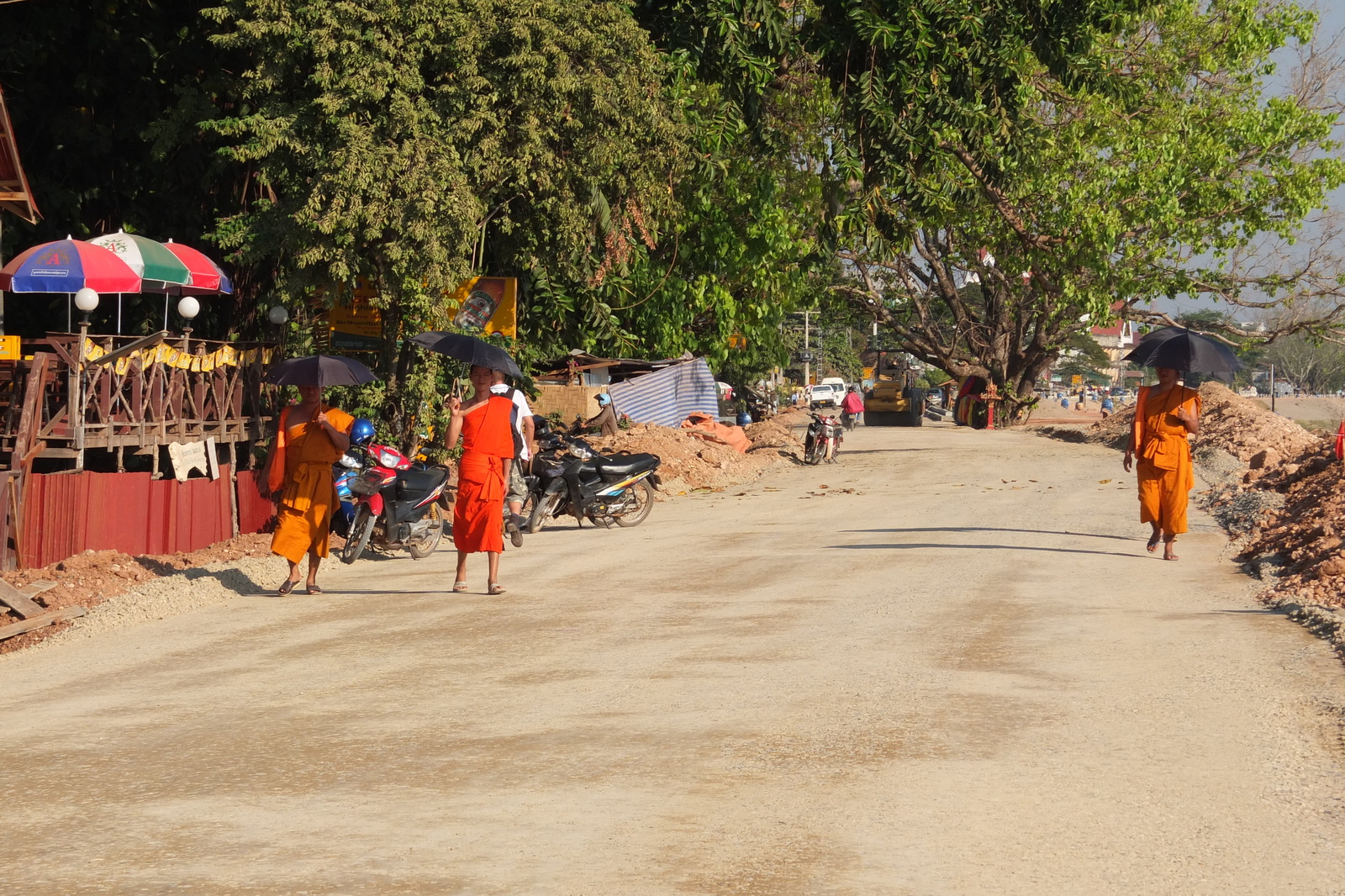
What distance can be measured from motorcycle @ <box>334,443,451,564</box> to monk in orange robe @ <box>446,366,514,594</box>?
245 cm

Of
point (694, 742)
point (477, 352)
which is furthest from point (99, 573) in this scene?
point (694, 742)

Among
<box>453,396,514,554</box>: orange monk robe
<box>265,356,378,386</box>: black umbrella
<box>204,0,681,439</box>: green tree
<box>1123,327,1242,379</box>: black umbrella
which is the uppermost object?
<box>204,0,681,439</box>: green tree

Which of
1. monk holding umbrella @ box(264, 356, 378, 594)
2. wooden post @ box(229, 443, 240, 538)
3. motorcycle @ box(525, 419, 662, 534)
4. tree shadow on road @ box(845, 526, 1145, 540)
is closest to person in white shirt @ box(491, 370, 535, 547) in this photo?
motorcycle @ box(525, 419, 662, 534)

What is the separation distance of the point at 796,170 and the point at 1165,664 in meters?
26.0

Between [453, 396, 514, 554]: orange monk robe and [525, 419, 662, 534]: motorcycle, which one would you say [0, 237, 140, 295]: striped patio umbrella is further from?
[453, 396, 514, 554]: orange monk robe

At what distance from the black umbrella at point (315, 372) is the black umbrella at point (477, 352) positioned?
786 millimetres

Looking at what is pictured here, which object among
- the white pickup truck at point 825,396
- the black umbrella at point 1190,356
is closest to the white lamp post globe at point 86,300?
the black umbrella at point 1190,356

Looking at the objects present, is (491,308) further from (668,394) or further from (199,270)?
(668,394)

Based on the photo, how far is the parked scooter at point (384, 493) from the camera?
1341cm

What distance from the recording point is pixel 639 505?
17.7 meters

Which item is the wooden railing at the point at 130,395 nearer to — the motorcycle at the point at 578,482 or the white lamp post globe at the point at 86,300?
the white lamp post globe at the point at 86,300

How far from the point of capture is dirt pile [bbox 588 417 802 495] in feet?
78.2

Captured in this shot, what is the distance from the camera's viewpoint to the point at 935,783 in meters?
5.63

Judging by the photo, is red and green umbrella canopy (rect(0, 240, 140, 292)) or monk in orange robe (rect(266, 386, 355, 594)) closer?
monk in orange robe (rect(266, 386, 355, 594))
